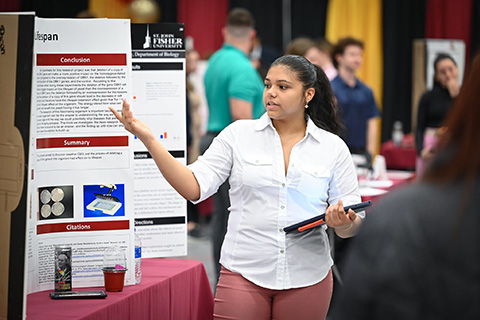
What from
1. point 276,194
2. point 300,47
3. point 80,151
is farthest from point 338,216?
point 300,47

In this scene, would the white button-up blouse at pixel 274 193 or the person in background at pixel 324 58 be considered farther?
the person in background at pixel 324 58

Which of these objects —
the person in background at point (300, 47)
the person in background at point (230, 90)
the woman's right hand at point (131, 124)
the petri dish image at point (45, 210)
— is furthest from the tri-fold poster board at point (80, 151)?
the person in background at point (300, 47)

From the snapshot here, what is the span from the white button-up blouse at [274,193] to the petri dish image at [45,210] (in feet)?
1.65

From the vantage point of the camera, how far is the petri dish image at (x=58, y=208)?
228 cm

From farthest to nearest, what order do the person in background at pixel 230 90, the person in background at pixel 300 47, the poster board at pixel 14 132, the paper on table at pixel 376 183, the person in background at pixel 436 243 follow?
the person in background at pixel 300 47, the paper on table at pixel 376 183, the person in background at pixel 230 90, the poster board at pixel 14 132, the person in background at pixel 436 243

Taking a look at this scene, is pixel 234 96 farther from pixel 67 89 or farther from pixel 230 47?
pixel 67 89

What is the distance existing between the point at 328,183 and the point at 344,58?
283cm

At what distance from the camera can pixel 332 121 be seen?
259 cm

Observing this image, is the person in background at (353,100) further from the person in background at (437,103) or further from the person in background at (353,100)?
the person in background at (437,103)

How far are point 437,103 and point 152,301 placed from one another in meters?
3.90

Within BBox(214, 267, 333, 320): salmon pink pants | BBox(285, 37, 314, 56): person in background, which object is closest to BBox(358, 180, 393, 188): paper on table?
BBox(285, 37, 314, 56): person in background

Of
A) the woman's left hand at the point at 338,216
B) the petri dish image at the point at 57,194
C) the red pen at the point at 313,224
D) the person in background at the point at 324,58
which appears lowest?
the red pen at the point at 313,224

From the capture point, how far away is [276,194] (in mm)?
2328

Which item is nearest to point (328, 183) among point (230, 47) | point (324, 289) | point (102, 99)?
point (324, 289)
